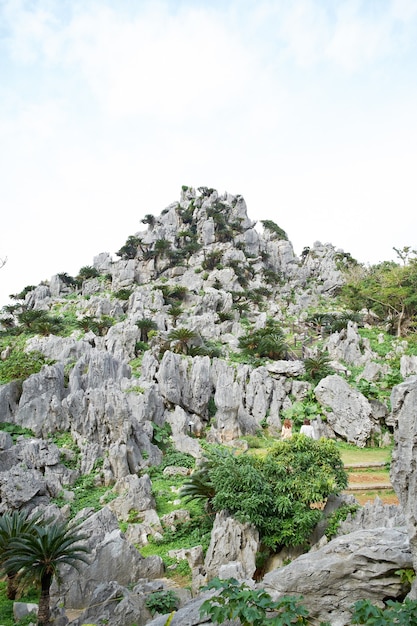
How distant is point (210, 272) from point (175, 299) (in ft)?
27.9

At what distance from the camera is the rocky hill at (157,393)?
9281mm

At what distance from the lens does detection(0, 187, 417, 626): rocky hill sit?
928 cm

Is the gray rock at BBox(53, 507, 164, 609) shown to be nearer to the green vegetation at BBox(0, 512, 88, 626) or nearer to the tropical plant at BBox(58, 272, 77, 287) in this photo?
the green vegetation at BBox(0, 512, 88, 626)

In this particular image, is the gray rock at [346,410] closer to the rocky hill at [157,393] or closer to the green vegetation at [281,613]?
the rocky hill at [157,393]

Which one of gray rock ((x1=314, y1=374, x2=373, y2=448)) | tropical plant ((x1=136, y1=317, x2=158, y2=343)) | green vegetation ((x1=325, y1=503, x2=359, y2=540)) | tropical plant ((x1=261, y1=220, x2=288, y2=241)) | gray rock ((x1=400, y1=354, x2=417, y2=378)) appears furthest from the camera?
tropical plant ((x1=261, y1=220, x2=288, y2=241))

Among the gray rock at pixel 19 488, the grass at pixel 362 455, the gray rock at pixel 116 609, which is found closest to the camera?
the gray rock at pixel 116 609

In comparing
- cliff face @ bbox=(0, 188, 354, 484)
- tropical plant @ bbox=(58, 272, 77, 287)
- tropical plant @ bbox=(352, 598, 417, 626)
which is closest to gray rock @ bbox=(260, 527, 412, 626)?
tropical plant @ bbox=(352, 598, 417, 626)

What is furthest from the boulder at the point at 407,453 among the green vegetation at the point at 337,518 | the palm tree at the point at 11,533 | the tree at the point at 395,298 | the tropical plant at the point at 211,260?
the tropical plant at the point at 211,260

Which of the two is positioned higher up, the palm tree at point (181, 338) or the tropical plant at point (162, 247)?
the tropical plant at point (162, 247)

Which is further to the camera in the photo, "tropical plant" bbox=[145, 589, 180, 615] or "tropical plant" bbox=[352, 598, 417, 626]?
"tropical plant" bbox=[145, 589, 180, 615]

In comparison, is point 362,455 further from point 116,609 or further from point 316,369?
point 116,609

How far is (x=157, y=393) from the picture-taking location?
73.1 ft

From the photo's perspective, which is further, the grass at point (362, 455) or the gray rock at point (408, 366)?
the gray rock at point (408, 366)

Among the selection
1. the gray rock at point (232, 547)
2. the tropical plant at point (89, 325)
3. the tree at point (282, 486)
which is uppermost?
the tropical plant at point (89, 325)
